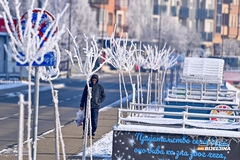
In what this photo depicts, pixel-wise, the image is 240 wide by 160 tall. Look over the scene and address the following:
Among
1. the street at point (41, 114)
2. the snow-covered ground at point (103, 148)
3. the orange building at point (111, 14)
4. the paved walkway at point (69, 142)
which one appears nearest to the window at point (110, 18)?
the orange building at point (111, 14)

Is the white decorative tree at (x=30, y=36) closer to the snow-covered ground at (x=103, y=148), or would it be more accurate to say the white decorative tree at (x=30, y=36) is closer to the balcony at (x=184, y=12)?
the snow-covered ground at (x=103, y=148)

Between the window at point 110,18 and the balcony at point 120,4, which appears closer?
the window at point 110,18

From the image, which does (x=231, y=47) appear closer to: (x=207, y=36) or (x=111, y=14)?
(x=207, y=36)

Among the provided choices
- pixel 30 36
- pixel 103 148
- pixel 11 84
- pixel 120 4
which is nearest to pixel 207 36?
pixel 120 4

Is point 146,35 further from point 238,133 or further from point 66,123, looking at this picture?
point 238,133

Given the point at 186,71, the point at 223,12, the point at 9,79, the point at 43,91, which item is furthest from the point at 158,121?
the point at 223,12

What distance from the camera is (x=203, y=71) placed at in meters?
26.3

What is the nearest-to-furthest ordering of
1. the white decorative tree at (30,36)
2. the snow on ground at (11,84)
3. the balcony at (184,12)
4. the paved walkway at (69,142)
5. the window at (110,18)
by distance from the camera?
the white decorative tree at (30,36) < the paved walkway at (69,142) < the snow on ground at (11,84) < the window at (110,18) < the balcony at (184,12)

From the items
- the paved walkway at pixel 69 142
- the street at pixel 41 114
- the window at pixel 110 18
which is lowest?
the street at pixel 41 114

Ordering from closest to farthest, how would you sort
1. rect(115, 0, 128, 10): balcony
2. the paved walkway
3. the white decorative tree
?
the white decorative tree
the paved walkway
rect(115, 0, 128, 10): balcony

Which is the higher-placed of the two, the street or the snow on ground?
the street

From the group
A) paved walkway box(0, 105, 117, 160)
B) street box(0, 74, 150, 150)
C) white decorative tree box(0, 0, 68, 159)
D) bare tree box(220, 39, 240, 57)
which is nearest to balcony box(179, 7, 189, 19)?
bare tree box(220, 39, 240, 57)

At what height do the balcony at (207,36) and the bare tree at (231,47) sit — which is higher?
the balcony at (207,36)

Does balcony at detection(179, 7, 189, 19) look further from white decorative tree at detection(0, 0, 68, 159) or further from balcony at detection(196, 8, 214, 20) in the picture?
white decorative tree at detection(0, 0, 68, 159)
